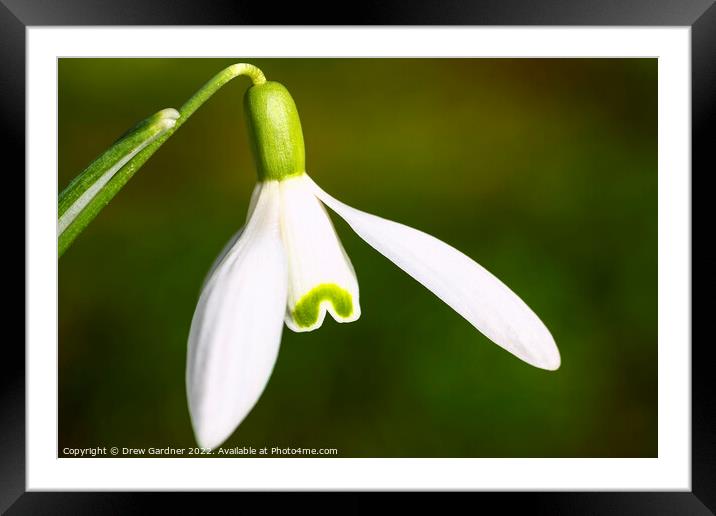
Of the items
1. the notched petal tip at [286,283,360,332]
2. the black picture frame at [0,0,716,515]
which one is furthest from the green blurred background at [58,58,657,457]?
the notched petal tip at [286,283,360,332]

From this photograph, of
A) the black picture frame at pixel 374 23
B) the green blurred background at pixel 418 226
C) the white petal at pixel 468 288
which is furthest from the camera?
the green blurred background at pixel 418 226

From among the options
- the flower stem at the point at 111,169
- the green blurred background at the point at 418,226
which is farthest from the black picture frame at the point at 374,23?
the flower stem at the point at 111,169

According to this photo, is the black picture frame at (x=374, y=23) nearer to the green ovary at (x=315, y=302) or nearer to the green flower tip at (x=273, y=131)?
the green flower tip at (x=273, y=131)

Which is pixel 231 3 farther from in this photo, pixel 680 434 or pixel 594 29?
pixel 680 434

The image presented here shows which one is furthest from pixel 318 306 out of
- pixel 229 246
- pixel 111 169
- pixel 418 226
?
pixel 418 226

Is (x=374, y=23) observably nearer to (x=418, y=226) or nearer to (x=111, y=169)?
(x=111, y=169)

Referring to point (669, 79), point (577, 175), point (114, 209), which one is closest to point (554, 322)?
point (577, 175)
